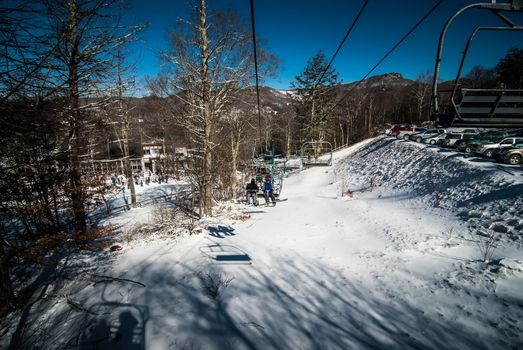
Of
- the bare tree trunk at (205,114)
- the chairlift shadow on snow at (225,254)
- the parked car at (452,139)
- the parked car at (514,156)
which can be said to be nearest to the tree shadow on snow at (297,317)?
the chairlift shadow on snow at (225,254)

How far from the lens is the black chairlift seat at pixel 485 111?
140 inches

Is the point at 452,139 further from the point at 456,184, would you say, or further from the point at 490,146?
the point at 456,184

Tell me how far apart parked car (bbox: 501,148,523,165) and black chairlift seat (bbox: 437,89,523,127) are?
497 inches

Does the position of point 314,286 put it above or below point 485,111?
below

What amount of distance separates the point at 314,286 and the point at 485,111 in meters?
4.63

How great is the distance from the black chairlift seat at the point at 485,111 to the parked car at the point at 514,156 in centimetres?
1262

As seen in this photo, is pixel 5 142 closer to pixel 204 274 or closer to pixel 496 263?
pixel 204 274

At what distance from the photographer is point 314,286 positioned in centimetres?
503

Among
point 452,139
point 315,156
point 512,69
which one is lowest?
point 315,156

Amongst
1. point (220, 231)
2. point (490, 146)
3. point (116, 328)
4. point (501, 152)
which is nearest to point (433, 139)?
point (490, 146)

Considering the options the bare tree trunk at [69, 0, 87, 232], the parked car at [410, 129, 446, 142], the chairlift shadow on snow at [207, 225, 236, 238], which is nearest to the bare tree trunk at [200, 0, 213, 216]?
the chairlift shadow on snow at [207, 225, 236, 238]

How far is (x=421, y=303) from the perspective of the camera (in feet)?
14.0

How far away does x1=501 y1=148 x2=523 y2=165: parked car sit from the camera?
39.4ft

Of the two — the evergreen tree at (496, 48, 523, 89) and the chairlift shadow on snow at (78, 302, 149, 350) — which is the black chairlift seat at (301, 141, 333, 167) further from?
the evergreen tree at (496, 48, 523, 89)
